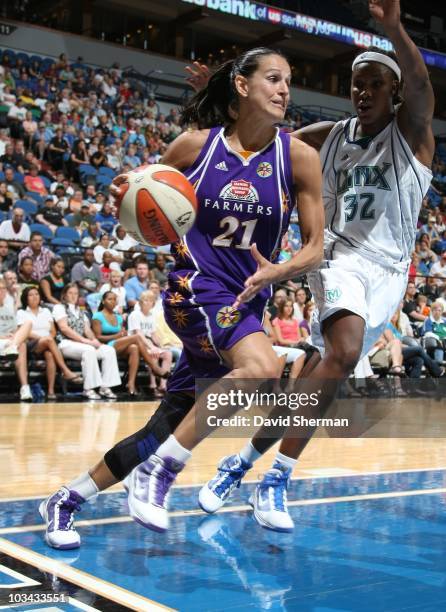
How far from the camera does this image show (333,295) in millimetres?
3660

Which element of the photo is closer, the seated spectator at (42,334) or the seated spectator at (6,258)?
the seated spectator at (42,334)

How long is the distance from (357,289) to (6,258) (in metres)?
7.47

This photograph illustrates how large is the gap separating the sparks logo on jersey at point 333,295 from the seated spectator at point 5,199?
928 centimetres

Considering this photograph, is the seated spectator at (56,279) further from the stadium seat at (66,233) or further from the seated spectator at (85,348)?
the stadium seat at (66,233)

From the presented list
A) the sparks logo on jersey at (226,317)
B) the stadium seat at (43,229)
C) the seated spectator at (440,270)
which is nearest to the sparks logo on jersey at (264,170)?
the sparks logo on jersey at (226,317)

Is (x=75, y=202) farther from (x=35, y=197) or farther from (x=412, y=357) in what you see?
(x=412, y=357)

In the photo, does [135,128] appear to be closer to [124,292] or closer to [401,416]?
[124,292]

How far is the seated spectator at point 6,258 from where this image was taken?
10.1 meters

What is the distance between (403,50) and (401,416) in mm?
6466

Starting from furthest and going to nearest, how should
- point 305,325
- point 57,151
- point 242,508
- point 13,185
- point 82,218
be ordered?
point 57,151 < point 13,185 < point 82,218 < point 305,325 < point 242,508

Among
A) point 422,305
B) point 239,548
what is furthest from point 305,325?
point 239,548

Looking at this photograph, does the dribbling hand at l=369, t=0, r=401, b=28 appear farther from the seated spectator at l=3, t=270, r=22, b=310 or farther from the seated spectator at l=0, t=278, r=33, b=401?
the seated spectator at l=3, t=270, r=22, b=310

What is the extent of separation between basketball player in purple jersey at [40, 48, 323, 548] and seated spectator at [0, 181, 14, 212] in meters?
9.37

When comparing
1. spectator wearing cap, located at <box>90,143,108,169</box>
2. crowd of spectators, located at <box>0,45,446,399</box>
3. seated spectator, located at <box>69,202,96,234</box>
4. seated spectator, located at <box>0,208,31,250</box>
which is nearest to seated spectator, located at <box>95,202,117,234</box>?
crowd of spectators, located at <box>0,45,446,399</box>
